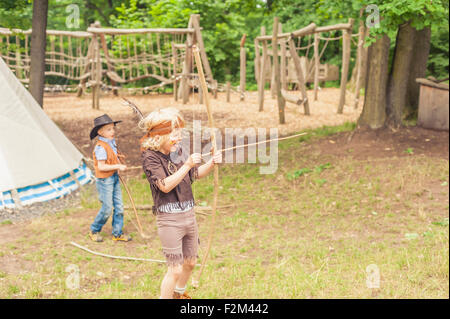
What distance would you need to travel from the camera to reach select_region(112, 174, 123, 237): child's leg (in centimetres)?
546

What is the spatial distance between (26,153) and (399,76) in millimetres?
7131

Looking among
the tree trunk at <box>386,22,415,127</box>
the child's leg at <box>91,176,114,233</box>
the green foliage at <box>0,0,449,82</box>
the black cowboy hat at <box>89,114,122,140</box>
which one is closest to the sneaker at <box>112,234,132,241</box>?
the child's leg at <box>91,176,114,233</box>

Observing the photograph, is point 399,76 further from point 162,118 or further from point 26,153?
point 162,118

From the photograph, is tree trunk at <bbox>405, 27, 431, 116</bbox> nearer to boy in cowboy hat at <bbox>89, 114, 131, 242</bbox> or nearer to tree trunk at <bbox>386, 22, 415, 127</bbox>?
tree trunk at <bbox>386, 22, 415, 127</bbox>

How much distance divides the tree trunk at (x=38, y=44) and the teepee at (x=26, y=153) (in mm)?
253

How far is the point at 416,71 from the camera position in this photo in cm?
1064

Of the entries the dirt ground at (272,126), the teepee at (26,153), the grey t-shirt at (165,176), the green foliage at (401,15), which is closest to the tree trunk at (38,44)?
the teepee at (26,153)

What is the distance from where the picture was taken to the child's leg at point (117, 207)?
17.9 feet

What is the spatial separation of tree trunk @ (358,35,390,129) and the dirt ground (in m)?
0.26

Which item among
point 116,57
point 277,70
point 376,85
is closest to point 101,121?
point 376,85

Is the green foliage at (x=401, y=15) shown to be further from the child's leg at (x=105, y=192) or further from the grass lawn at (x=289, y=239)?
the child's leg at (x=105, y=192)

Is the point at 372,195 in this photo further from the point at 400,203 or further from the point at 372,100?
the point at 372,100

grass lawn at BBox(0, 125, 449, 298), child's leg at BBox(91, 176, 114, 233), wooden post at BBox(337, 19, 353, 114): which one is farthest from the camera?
wooden post at BBox(337, 19, 353, 114)

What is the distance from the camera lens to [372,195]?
766cm
